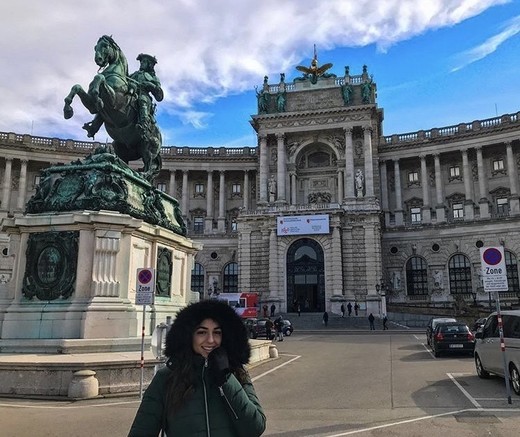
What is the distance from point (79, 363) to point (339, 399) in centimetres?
572

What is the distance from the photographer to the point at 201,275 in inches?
2618

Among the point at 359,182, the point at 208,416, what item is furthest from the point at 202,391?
the point at 359,182

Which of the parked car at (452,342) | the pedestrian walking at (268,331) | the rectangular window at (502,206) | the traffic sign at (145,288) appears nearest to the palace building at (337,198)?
the rectangular window at (502,206)

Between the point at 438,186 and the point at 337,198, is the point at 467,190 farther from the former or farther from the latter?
the point at 337,198

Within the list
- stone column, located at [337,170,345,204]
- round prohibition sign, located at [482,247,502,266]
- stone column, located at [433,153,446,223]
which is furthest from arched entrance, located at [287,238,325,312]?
round prohibition sign, located at [482,247,502,266]

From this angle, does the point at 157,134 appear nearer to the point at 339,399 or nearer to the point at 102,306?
the point at 102,306

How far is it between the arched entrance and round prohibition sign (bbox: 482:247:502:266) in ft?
146

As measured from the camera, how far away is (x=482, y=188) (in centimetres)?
6009

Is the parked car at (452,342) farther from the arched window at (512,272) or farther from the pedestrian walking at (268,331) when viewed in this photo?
the arched window at (512,272)

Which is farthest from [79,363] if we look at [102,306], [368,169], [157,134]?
[368,169]

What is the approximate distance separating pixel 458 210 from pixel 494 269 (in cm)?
5442

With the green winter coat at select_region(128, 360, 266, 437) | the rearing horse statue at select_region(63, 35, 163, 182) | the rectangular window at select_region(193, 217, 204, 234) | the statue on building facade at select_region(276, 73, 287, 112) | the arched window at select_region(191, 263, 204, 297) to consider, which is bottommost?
the green winter coat at select_region(128, 360, 266, 437)

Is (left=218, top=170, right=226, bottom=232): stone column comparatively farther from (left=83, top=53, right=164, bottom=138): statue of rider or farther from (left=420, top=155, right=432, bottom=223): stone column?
(left=83, top=53, right=164, bottom=138): statue of rider

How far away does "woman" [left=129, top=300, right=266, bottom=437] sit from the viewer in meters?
3.07
